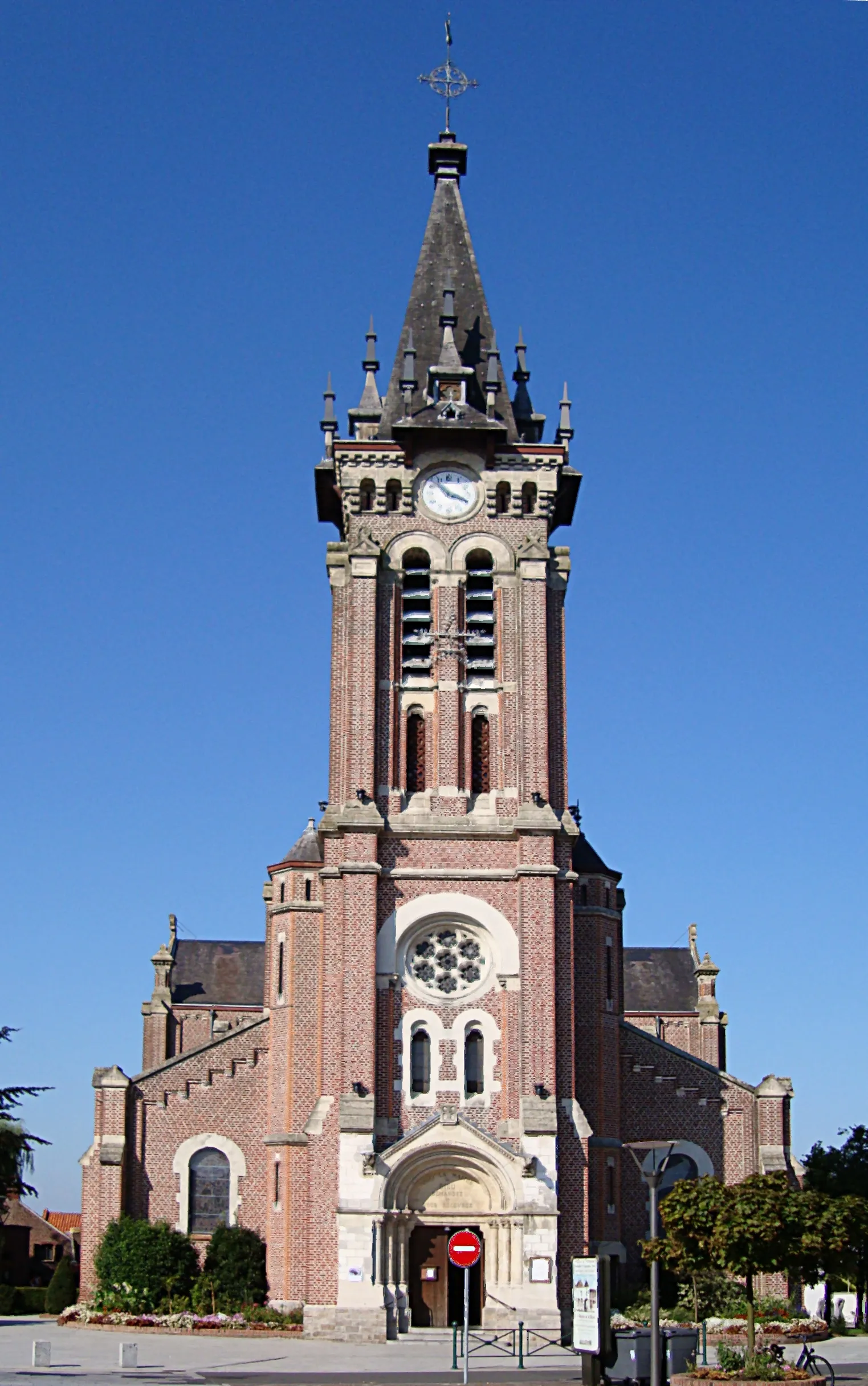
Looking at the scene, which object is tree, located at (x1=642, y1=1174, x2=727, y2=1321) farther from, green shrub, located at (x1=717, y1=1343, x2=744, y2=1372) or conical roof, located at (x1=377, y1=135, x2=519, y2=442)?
conical roof, located at (x1=377, y1=135, x2=519, y2=442)

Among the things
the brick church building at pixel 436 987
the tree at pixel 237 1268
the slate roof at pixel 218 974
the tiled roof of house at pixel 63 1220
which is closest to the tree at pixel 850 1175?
the brick church building at pixel 436 987

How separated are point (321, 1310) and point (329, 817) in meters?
12.2

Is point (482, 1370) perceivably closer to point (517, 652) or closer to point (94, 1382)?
point (94, 1382)

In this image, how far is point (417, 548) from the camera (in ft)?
156

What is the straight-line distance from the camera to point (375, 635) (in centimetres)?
4625

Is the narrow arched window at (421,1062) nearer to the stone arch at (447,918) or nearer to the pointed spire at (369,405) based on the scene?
the stone arch at (447,918)

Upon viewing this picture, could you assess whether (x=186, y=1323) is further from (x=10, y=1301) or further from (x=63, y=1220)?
(x=63, y=1220)

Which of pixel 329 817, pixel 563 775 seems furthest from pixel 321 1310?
pixel 563 775

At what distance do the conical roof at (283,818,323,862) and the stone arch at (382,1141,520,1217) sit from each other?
9456mm

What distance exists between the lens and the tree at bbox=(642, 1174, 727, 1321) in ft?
96.0

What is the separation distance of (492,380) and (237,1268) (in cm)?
2562

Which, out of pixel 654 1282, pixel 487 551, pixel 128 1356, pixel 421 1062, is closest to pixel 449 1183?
pixel 421 1062

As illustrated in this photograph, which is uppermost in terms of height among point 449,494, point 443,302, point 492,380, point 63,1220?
point 443,302

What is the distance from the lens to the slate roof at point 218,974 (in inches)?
2876
